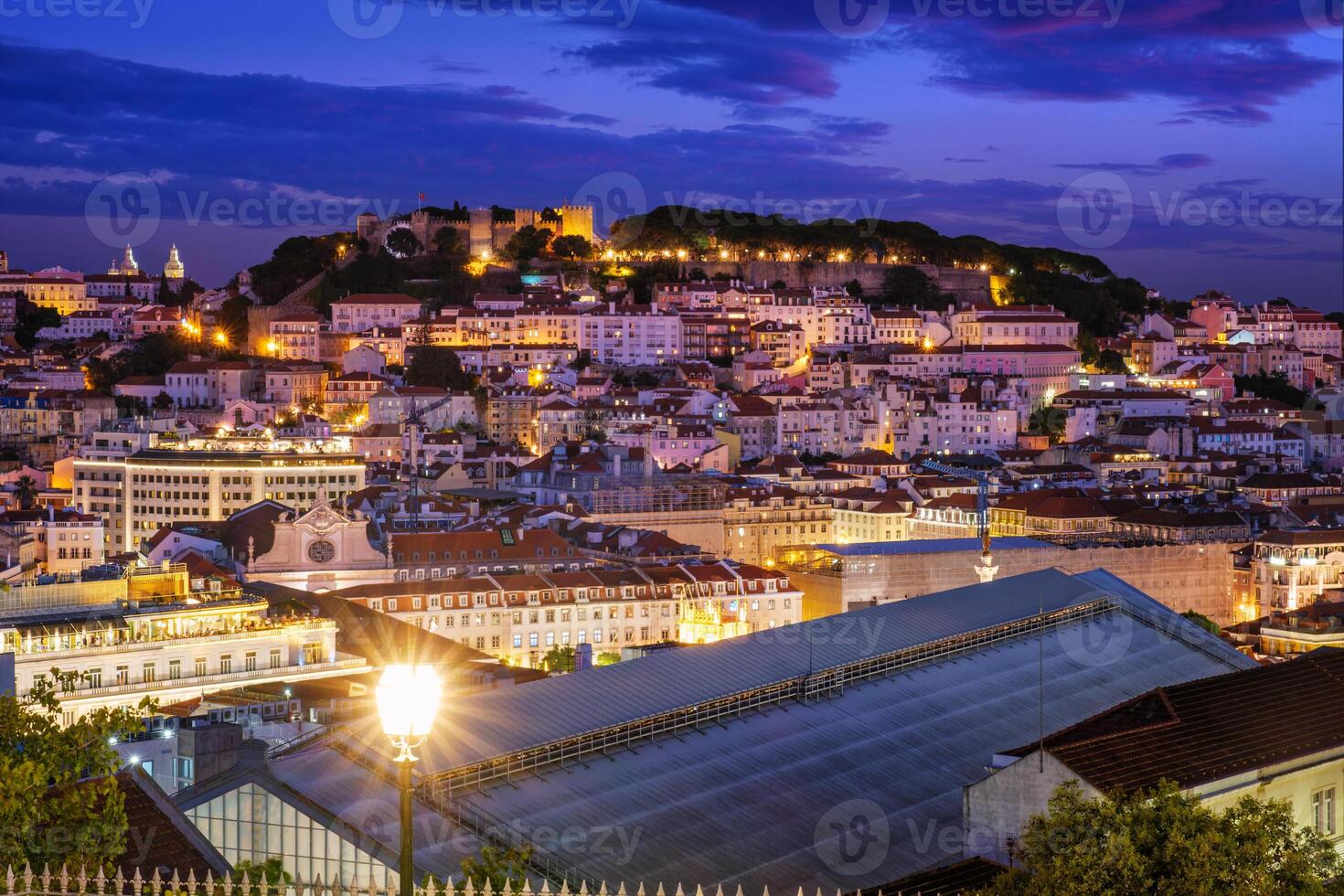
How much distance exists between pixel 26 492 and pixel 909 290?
138ft

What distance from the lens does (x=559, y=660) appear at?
31.5 meters

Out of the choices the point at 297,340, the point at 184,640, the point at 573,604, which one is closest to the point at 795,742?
the point at 184,640

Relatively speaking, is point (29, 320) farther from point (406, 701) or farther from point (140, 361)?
point (406, 701)

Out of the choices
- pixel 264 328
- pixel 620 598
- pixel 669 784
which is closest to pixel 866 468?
pixel 620 598

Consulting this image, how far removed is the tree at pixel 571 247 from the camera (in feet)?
275

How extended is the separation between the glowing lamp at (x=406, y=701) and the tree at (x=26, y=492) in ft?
143

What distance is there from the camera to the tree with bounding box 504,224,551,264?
83.1 metres

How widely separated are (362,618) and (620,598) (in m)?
7.82

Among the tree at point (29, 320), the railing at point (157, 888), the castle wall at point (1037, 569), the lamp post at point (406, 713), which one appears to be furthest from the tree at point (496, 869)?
the tree at point (29, 320)

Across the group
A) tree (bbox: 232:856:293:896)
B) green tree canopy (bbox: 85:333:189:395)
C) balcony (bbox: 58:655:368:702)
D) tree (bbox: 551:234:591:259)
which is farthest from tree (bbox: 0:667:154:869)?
tree (bbox: 551:234:591:259)

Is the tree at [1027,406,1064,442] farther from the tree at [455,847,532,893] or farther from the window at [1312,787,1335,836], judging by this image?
the tree at [455,847,532,893]

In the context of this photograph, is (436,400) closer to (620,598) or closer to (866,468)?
(866,468)

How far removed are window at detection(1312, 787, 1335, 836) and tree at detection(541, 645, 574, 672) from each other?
16509 mm

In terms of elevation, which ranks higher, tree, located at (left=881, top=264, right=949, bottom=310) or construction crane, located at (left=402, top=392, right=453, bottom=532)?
tree, located at (left=881, top=264, right=949, bottom=310)
